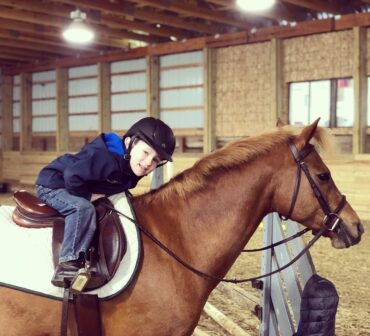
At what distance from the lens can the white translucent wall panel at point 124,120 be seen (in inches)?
563

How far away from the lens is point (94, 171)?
2453 millimetres

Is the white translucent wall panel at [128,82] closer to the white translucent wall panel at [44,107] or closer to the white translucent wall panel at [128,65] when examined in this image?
the white translucent wall panel at [128,65]

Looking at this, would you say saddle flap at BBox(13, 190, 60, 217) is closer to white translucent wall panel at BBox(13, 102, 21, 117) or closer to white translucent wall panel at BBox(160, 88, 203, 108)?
white translucent wall panel at BBox(160, 88, 203, 108)

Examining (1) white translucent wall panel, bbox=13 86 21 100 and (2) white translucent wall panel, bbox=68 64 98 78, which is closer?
(2) white translucent wall panel, bbox=68 64 98 78

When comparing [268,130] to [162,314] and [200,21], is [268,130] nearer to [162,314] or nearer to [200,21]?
[162,314]

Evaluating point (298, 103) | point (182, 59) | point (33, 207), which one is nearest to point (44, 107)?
point (182, 59)

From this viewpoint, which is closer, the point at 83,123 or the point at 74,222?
the point at 74,222

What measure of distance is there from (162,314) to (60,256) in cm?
51

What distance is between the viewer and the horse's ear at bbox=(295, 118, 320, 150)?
8.37ft

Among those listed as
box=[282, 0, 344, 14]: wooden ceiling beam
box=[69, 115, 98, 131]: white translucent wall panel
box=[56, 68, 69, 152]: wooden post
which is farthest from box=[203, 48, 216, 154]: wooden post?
box=[56, 68, 69, 152]: wooden post

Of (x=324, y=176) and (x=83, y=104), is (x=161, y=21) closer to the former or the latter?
(x=83, y=104)

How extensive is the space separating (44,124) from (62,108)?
1193 mm

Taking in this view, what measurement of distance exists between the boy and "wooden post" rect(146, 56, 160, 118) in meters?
11.0

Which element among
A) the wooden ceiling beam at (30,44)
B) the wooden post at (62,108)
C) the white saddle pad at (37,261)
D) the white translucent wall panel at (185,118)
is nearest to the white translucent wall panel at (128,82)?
the white translucent wall panel at (185,118)
